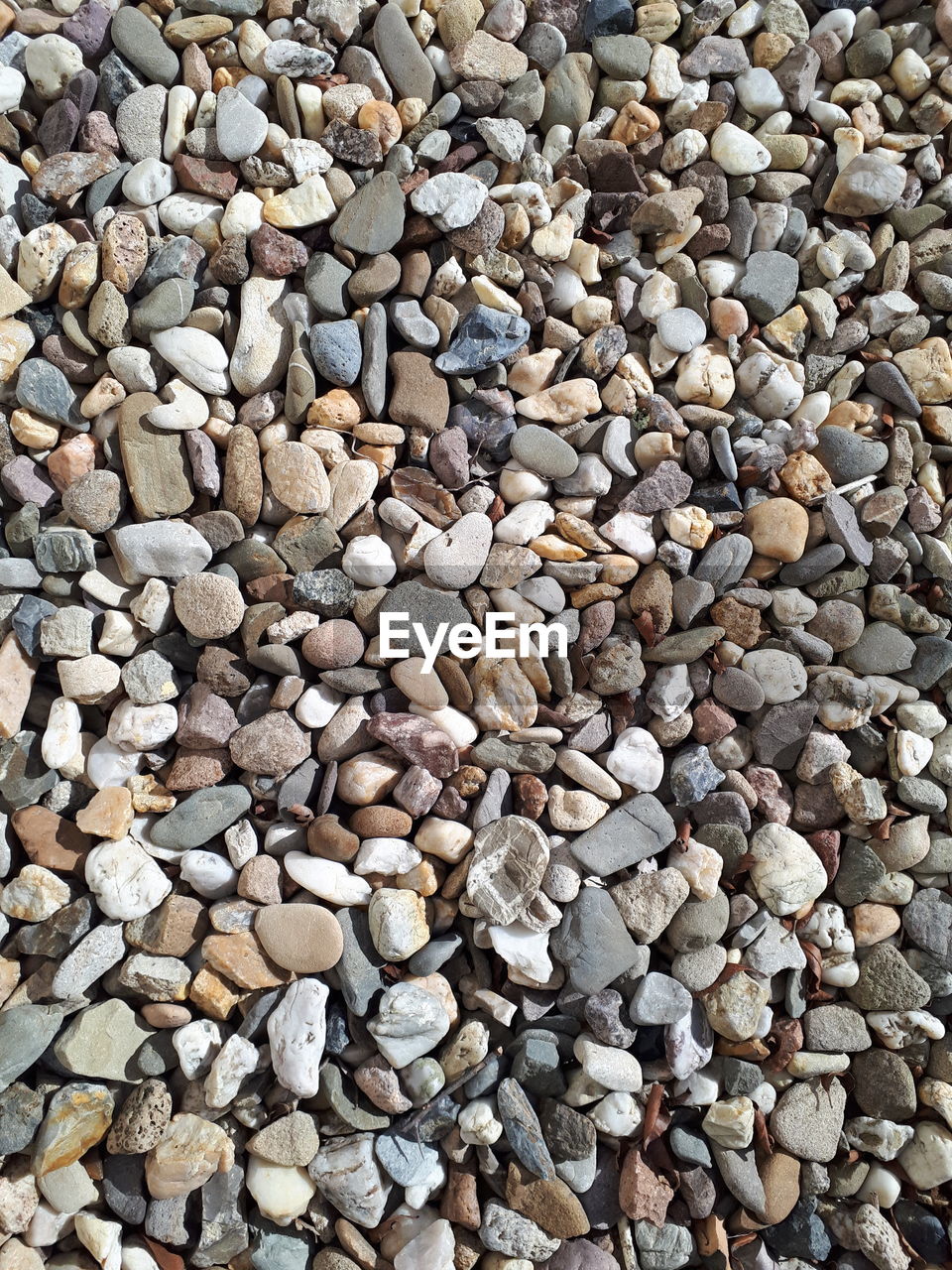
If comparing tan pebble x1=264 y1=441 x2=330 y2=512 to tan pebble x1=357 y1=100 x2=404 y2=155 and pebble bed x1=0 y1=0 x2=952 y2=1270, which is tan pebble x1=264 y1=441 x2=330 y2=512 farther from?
tan pebble x1=357 y1=100 x2=404 y2=155

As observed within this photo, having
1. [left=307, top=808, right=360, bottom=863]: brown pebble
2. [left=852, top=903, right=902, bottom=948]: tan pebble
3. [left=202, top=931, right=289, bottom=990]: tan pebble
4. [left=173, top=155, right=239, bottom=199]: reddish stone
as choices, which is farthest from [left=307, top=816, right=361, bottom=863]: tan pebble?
[left=173, top=155, right=239, bottom=199]: reddish stone

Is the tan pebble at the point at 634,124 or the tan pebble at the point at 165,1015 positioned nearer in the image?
the tan pebble at the point at 165,1015

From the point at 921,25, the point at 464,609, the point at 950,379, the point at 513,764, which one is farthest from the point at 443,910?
the point at 921,25

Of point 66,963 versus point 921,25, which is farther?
point 921,25

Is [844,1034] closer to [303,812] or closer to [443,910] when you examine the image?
[443,910]

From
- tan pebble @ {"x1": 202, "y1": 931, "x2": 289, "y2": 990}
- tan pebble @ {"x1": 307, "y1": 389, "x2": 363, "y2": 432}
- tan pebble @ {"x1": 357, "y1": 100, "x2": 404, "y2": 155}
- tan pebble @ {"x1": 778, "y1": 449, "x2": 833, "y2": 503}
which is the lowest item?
tan pebble @ {"x1": 202, "y1": 931, "x2": 289, "y2": 990}

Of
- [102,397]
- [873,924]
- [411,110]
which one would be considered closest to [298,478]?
[102,397]

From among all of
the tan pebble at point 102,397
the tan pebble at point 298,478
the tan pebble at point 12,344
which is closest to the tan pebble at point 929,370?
the tan pebble at point 298,478

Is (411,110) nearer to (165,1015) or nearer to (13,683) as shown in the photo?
(13,683)

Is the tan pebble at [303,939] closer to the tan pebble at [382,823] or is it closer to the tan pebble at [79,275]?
the tan pebble at [382,823]
